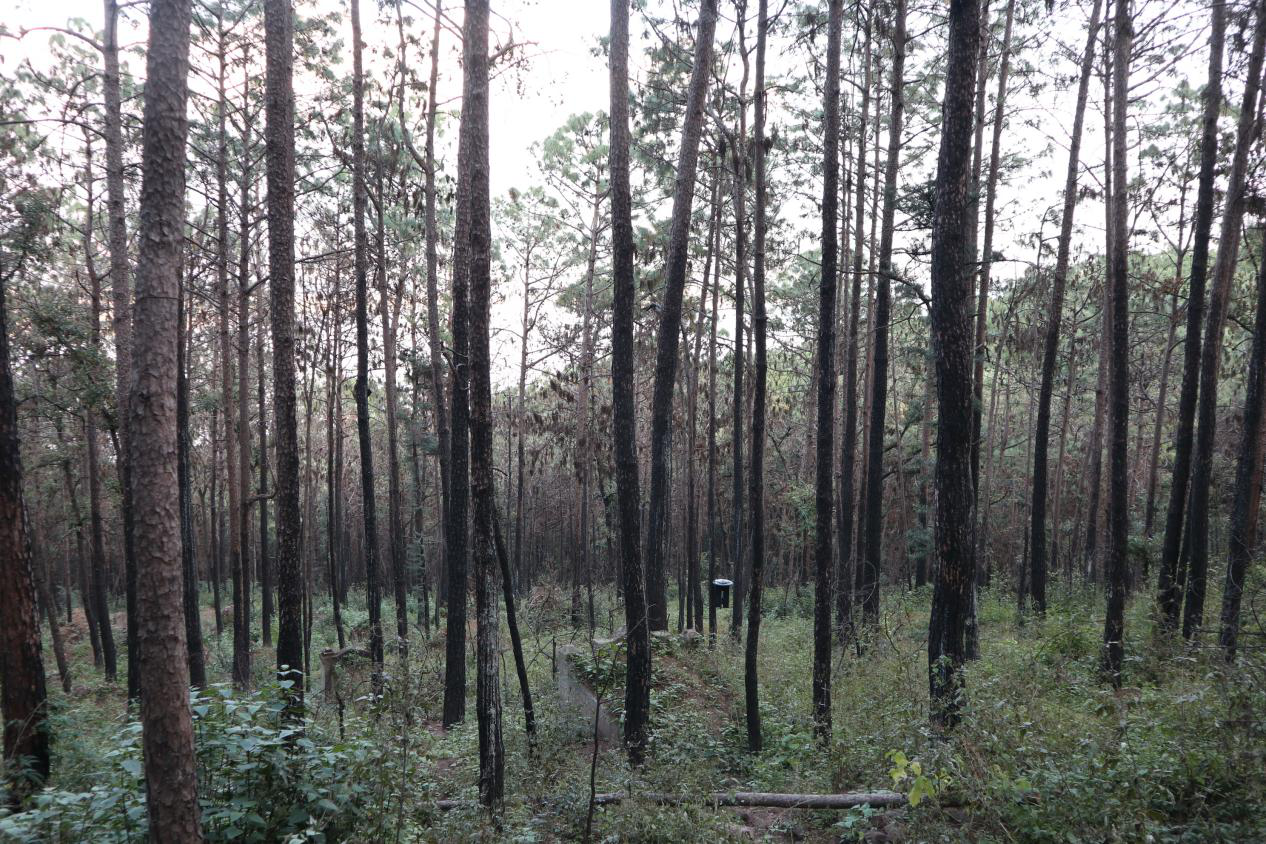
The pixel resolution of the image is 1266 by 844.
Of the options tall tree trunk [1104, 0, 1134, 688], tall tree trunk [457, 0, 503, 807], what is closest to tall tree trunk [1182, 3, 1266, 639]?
tall tree trunk [1104, 0, 1134, 688]

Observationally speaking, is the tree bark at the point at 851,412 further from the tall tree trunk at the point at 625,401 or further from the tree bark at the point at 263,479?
the tree bark at the point at 263,479

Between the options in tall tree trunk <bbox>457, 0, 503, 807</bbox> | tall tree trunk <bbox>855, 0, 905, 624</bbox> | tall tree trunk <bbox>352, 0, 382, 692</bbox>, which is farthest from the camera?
tall tree trunk <bbox>352, 0, 382, 692</bbox>

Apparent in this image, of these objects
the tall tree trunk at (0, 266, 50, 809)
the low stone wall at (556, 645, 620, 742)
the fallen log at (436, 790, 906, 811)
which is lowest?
the low stone wall at (556, 645, 620, 742)

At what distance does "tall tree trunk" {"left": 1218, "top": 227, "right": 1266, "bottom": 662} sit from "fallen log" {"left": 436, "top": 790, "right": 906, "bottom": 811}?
596 centimetres

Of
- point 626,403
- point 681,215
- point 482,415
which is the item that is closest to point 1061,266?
point 681,215

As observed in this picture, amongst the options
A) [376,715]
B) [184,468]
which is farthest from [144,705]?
[184,468]

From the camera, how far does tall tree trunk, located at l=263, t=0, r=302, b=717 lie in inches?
331

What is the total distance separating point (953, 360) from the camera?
6.93 metres

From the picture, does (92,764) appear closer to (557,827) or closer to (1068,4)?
(557,827)

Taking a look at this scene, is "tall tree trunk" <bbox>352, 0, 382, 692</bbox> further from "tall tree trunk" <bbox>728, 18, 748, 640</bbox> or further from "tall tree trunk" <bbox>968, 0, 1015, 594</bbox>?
"tall tree trunk" <bbox>968, 0, 1015, 594</bbox>

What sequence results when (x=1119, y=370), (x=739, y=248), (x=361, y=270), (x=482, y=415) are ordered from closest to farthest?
(x=482, y=415), (x=1119, y=370), (x=739, y=248), (x=361, y=270)

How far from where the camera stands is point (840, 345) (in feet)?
75.0

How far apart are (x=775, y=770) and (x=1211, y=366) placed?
9.23m

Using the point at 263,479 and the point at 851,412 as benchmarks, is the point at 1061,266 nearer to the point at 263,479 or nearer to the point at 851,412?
the point at 851,412
